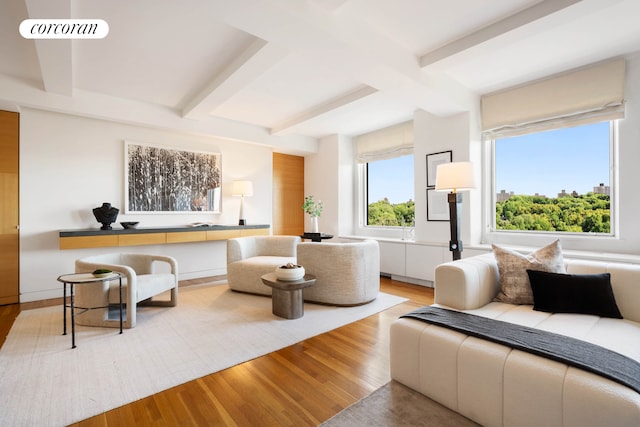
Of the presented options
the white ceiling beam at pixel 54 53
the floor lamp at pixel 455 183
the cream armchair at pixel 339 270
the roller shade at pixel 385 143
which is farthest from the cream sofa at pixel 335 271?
the white ceiling beam at pixel 54 53

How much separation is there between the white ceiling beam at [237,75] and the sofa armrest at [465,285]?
2338 mm

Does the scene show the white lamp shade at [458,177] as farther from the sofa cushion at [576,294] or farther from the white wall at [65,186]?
the white wall at [65,186]

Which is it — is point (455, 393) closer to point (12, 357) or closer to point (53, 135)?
point (12, 357)

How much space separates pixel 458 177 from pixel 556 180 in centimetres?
172

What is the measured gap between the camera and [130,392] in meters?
1.82

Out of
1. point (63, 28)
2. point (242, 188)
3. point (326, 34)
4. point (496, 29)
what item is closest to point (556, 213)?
point (496, 29)

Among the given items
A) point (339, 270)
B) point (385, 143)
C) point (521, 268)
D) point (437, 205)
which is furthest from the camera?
point (385, 143)

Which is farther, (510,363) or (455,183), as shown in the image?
(455,183)

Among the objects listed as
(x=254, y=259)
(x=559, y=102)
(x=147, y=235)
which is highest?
(x=559, y=102)

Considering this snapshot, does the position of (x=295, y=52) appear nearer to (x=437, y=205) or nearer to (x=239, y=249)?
(x=239, y=249)

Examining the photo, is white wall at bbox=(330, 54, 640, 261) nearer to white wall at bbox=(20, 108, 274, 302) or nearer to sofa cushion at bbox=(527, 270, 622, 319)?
sofa cushion at bbox=(527, 270, 622, 319)

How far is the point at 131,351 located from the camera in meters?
2.34

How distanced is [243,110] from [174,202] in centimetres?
184

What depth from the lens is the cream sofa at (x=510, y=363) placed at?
1.21 m
